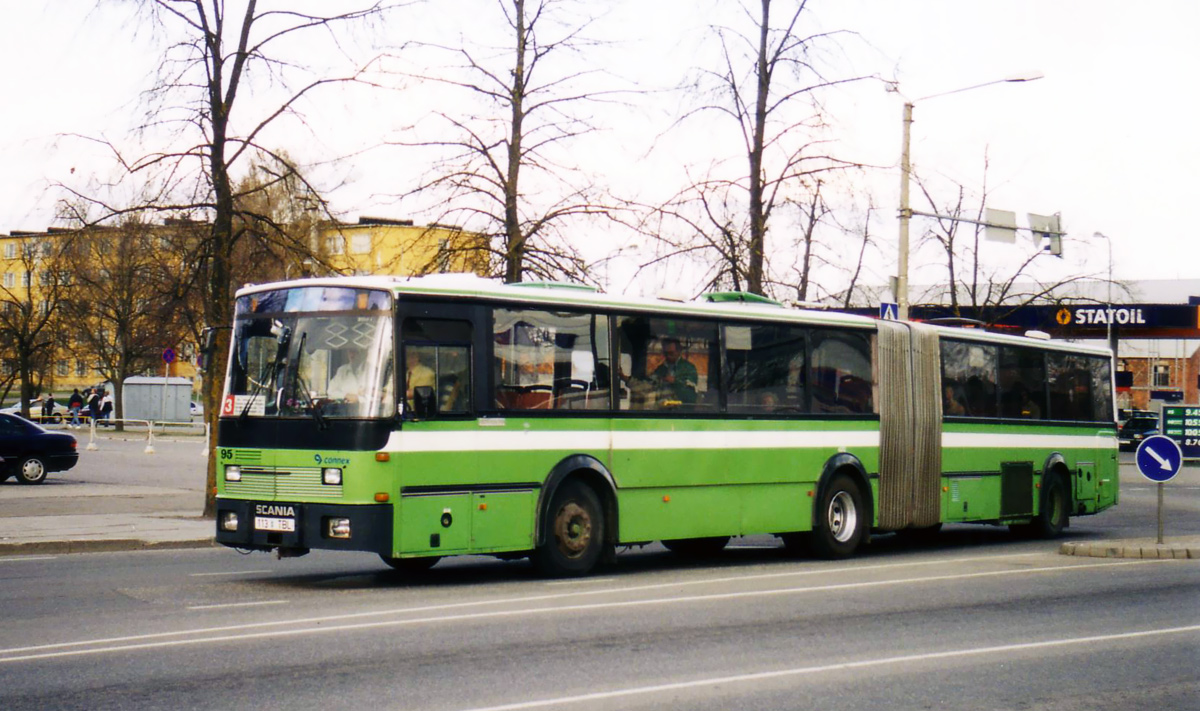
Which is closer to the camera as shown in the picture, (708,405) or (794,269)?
(708,405)

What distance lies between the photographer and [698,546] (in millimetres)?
19094

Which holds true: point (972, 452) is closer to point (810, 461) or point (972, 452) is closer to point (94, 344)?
point (810, 461)

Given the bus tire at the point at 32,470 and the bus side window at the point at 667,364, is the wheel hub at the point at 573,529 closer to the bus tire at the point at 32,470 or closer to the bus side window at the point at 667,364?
the bus side window at the point at 667,364

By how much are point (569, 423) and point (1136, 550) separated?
26.3ft

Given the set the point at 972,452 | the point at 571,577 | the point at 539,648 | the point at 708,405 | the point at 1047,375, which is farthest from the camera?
the point at 1047,375

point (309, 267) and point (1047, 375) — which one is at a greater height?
point (309, 267)

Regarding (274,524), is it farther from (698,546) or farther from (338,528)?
(698,546)

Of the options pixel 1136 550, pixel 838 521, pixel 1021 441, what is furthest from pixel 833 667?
pixel 1021 441

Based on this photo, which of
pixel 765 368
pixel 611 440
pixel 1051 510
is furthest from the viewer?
pixel 1051 510

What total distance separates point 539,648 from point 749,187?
14821 mm

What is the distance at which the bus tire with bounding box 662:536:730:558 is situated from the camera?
18.9m

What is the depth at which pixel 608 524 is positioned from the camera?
15.4m

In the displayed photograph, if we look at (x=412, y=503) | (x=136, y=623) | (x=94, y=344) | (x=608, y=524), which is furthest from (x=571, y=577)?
(x=94, y=344)

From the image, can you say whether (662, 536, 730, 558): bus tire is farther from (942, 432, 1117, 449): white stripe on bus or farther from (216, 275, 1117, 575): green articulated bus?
(942, 432, 1117, 449): white stripe on bus
